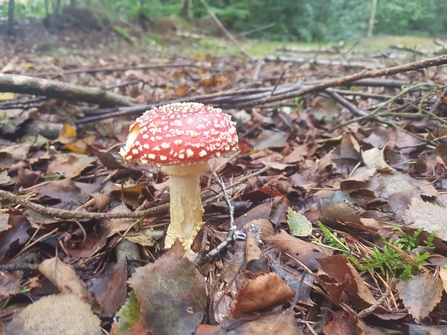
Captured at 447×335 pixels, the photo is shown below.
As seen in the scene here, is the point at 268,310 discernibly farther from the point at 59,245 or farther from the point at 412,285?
the point at 59,245

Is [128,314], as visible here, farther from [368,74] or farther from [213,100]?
[213,100]

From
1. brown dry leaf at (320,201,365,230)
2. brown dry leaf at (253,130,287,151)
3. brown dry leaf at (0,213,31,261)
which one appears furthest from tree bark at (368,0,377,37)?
brown dry leaf at (0,213,31,261)

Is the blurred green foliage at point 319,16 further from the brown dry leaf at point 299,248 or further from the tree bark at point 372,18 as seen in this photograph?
the brown dry leaf at point 299,248

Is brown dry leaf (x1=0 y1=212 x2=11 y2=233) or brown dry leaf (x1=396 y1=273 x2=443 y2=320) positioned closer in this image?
brown dry leaf (x1=396 y1=273 x2=443 y2=320)

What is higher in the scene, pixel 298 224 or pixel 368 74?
pixel 368 74

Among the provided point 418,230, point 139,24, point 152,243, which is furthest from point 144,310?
point 139,24

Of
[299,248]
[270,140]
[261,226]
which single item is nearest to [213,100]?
[270,140]

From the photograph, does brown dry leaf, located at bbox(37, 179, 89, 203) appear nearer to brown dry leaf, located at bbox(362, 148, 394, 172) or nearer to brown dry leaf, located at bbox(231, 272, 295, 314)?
brown dry leaf, located at bbox(231, 272, 295, 314)
